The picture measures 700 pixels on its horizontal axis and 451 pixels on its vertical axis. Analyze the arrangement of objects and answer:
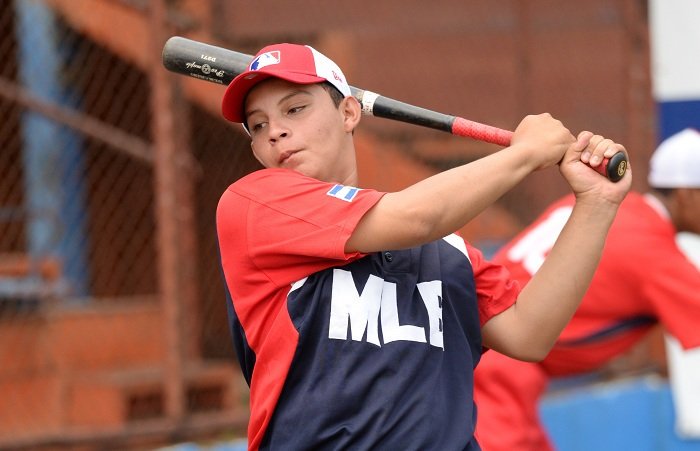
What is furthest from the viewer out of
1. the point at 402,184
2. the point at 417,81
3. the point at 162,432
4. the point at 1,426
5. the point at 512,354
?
the point at 417,81

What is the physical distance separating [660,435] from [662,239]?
2.52 meters

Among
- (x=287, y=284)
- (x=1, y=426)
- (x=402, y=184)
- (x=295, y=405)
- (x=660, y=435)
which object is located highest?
(x=287, y=284)

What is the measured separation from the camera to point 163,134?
5.54 meters

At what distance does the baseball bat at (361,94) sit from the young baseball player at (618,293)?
1528 mm

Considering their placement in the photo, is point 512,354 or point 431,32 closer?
point 512,354

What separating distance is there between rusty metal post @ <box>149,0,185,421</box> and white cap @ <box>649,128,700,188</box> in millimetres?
2095

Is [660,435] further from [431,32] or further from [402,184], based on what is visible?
[431,32]

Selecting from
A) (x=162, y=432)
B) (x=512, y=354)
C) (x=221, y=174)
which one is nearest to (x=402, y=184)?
(x=221, y=174)

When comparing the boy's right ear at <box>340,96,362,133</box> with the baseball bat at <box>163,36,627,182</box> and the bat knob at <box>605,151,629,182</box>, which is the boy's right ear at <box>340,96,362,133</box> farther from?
the bat knob at <box>605,151,629,182</box>

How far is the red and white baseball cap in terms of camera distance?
2.71 metres

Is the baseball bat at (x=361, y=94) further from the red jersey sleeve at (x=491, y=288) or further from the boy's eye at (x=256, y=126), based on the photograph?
the red jersey sleeve at (x=491, y=288)

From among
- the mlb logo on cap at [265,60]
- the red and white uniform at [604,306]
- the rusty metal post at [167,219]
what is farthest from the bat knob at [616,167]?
the rusty metal post at [167,219]

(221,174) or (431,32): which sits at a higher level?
(431,32)

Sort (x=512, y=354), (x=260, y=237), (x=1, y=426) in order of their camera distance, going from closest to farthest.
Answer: (x=260, y=237), (x=512, y=354), (x=1, y=426)
